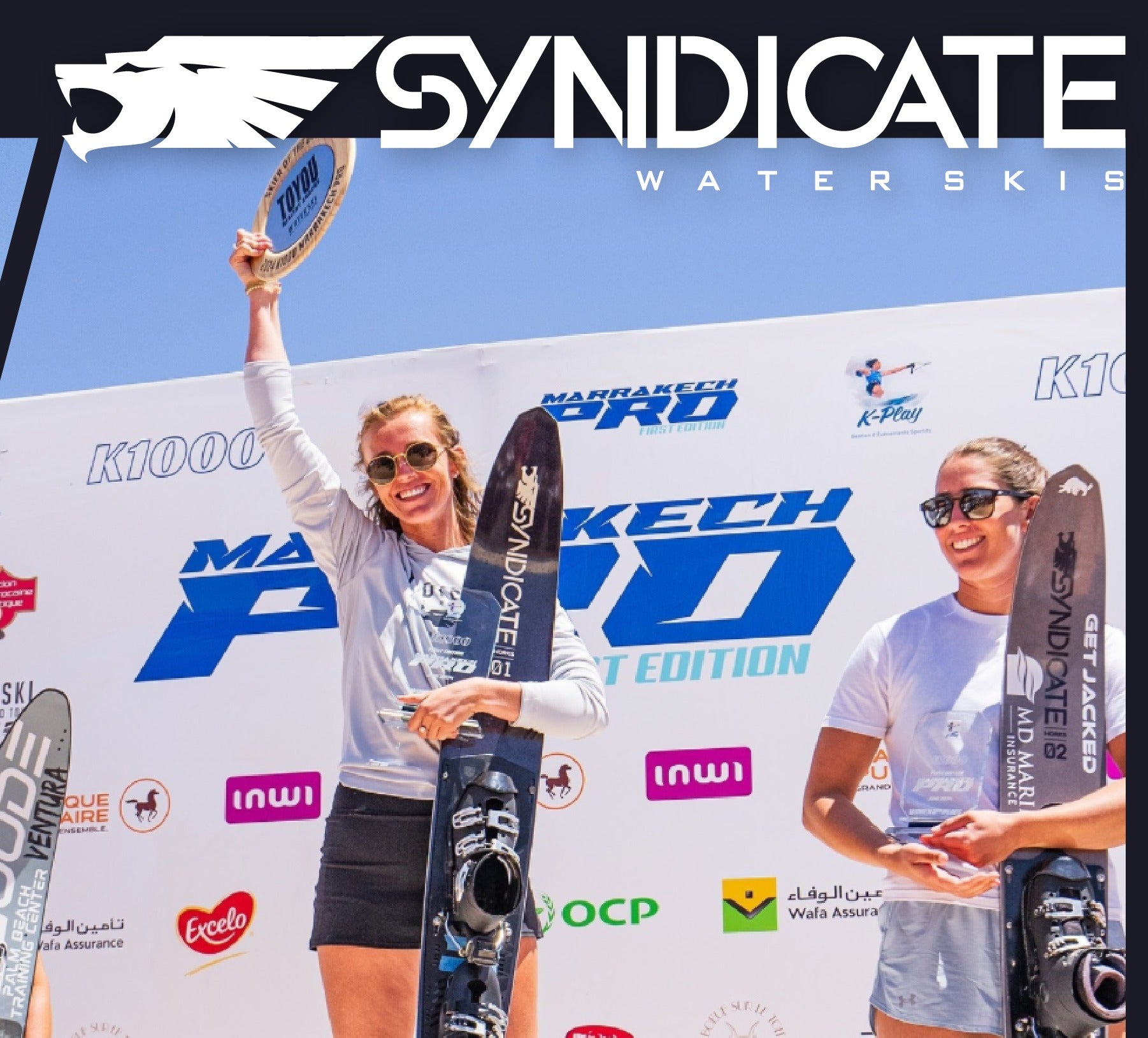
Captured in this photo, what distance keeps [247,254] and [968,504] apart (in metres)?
2.03

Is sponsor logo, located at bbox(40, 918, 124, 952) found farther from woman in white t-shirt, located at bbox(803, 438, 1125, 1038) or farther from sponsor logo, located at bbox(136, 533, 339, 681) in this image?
woman in white t-shirt, located at bbox(803, 438, 1125, 1038)

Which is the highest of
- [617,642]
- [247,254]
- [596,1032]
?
[247,254]

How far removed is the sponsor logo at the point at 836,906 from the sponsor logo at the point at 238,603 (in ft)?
4.51

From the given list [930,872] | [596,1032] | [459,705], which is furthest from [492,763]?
[930,872]

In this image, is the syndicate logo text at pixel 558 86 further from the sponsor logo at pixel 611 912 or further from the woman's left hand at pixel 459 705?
the sponsor logo at pixel 611 912

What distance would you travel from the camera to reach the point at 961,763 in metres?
3.91

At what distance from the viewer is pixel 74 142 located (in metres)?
4.68

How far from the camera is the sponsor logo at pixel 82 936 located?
13.8 feet

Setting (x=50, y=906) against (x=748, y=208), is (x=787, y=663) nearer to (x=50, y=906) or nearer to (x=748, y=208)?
(x=748, y=208)

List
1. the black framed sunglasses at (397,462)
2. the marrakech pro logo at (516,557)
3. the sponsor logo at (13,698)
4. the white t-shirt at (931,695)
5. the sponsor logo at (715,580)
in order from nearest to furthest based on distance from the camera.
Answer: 1. the white t-shirt at (931,695)
2. the sponsor logo at (715,580)
3. the marrakech pro logo at (516,557)
4. the black framed sunglasses at (397,462)
5. the sponsor logo at (13,698)

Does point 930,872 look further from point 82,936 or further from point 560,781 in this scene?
point 82,936

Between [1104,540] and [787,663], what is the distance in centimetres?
82

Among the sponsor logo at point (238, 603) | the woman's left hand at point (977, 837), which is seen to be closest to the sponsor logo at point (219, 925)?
the sponsor logo at point (238, 603)

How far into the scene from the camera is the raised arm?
14.2ft
